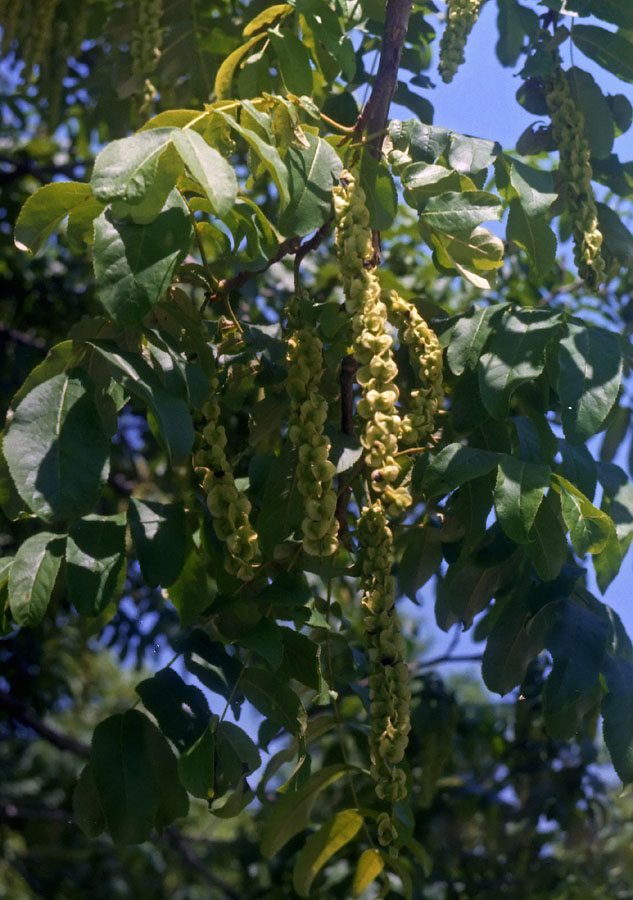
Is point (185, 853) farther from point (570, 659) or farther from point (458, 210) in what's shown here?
point (458, 210)

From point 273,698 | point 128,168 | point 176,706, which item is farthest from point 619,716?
point 128,168

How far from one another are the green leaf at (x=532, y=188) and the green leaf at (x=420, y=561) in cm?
51

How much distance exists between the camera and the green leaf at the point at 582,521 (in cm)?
135

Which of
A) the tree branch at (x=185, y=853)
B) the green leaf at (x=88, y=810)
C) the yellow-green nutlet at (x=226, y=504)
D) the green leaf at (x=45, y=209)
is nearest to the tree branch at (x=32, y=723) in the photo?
the tree branch at (x=185, y=853)

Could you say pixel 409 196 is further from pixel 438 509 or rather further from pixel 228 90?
pixel 438 509

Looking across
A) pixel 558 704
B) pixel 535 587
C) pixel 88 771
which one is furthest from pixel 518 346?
pixel 88 771

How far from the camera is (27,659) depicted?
3.20 m

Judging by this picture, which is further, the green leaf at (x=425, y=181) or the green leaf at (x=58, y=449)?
the green leaf at (x=425, y=181)

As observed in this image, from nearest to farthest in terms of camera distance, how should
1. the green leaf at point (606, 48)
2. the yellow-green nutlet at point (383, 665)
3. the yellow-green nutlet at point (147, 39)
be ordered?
the yellow-green nutlet at point (383, 665) < the green leaf at point (606, 48) < the yellow-green nutlet at point (147, 39)

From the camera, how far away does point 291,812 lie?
1.51m

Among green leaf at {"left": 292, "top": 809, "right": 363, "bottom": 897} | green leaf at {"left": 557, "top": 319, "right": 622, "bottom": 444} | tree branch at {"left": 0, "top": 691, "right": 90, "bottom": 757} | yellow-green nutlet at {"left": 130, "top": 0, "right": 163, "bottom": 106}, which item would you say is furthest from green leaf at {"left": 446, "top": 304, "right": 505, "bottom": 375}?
tree branch at {"left": 0, "top": 691, "right": 90, "bottom": 757}

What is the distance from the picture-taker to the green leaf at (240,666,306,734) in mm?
1410

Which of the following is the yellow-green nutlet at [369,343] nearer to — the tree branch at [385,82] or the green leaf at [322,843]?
the tree branch at [385,82]

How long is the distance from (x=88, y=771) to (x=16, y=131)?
2.92 meters
